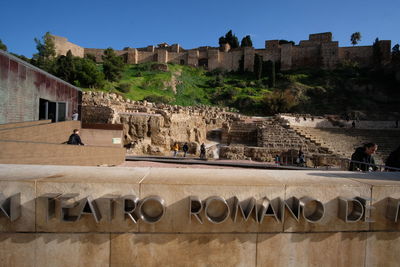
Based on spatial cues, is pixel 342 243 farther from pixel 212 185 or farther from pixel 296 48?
pixel 296 48

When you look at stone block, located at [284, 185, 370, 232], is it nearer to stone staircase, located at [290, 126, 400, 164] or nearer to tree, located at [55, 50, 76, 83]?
stone staircase, located at [290, 126, 400, 164]

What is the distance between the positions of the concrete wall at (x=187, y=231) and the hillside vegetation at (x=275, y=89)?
32.4 m

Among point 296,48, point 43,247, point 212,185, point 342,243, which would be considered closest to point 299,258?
point 342,243

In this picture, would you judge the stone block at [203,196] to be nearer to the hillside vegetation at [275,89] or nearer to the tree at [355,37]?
the hillside vegetation at [275,89]

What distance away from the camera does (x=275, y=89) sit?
41.5 m

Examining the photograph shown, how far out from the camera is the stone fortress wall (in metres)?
48.9

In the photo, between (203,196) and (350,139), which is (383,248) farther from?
(350,139)

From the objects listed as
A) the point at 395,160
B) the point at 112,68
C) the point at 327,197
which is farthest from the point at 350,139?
the point at 112,68

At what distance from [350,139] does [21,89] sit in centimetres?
2398

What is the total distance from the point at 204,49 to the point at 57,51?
1413 inches

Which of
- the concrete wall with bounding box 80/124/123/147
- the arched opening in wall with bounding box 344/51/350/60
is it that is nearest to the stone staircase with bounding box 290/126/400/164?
the concrete wall with bounding box 80/124/123/147

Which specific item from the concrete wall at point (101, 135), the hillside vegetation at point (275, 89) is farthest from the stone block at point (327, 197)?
the hillside vegetation at point (275, 89)

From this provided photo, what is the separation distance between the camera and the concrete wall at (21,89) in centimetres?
658

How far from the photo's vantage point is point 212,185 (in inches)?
92.7
